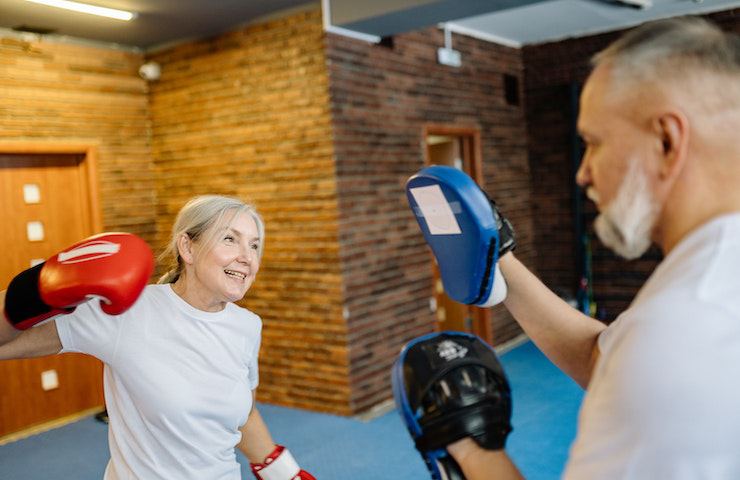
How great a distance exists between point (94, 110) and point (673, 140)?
16.7 ft

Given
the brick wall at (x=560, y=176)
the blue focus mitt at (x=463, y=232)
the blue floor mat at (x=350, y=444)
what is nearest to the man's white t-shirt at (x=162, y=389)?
the blue focus mitt at (x=463, y=232)

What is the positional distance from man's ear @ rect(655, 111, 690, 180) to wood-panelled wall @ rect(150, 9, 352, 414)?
3.74 metres

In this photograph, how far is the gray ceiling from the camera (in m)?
4.18

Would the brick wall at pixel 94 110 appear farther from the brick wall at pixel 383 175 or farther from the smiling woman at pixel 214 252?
the smiling woman at pixel 214 252

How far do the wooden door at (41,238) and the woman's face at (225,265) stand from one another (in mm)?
3388

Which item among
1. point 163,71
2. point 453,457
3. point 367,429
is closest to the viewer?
point 453,457

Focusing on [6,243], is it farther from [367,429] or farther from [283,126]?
[367,429]

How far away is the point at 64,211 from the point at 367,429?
2.88 metres

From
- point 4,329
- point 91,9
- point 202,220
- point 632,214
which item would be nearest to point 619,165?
point 632,214

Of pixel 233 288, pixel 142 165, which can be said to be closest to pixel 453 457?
pixel 233 288

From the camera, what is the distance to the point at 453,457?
42.4 inches

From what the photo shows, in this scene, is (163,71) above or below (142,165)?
above

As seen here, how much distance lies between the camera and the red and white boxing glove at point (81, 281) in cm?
134

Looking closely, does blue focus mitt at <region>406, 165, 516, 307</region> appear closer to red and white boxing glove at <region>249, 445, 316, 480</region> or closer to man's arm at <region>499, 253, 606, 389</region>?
man's arm at <region>499, 253, 606, 389</region>
